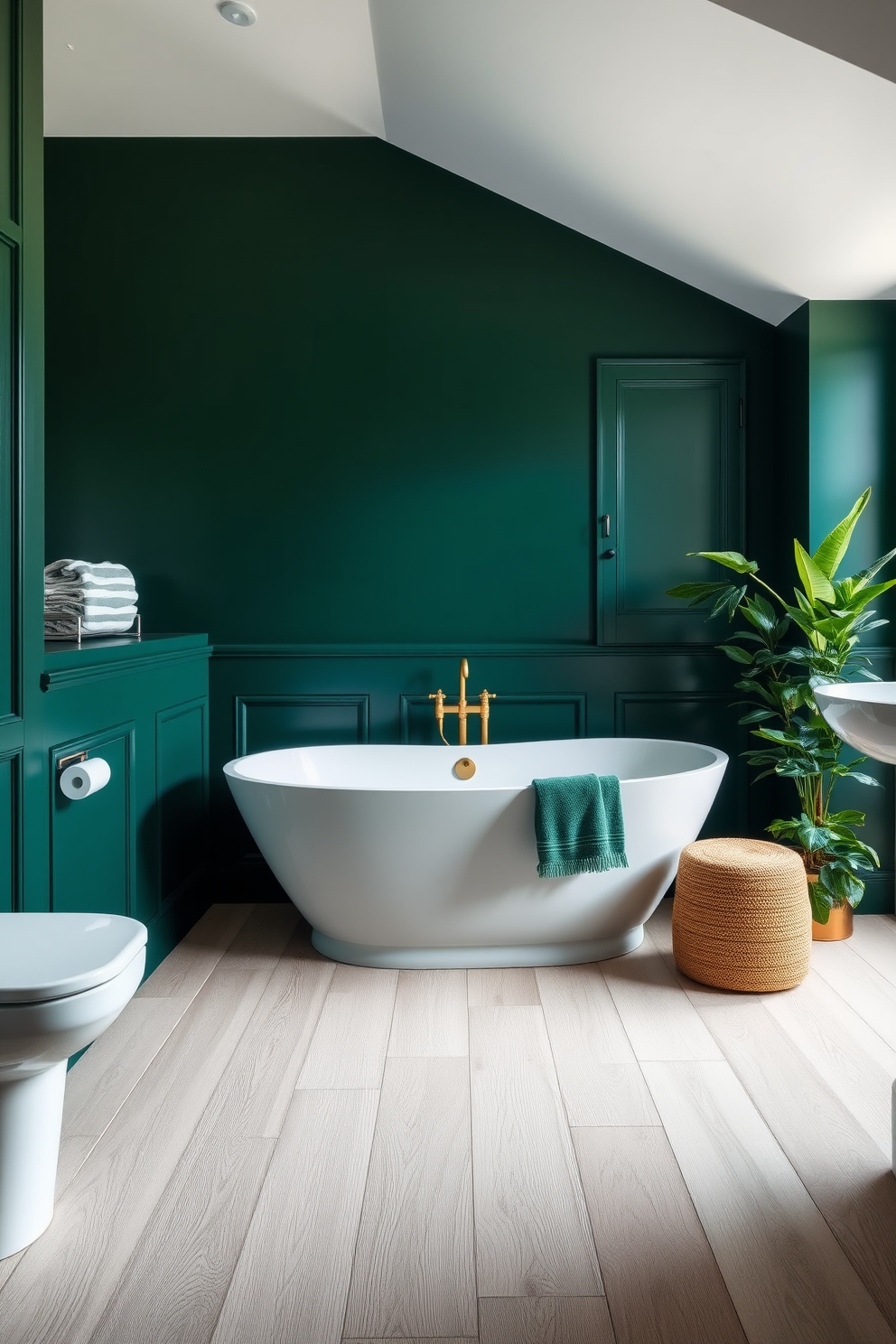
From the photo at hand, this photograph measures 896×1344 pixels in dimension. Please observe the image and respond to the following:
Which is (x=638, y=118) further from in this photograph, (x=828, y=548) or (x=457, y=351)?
(x=828, y=548)

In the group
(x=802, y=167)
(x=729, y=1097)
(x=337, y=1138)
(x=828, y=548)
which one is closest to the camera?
(x=337, y=1138)

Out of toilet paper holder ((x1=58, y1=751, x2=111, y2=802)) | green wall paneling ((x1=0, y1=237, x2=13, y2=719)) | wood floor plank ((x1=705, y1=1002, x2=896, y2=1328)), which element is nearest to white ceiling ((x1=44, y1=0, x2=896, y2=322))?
green wall paneling ((x1=0, y1=237, x2=13, y2=719))

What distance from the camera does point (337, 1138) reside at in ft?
5.95

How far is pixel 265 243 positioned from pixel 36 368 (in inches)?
64.6

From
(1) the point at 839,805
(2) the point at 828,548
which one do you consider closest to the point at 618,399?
(2) the point at 828,548

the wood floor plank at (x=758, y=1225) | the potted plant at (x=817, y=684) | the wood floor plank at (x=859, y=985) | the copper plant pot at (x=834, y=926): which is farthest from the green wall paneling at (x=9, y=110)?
the copper plant pot at (x=834, y=926)

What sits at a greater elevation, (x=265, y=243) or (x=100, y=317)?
(x=265, y=243)

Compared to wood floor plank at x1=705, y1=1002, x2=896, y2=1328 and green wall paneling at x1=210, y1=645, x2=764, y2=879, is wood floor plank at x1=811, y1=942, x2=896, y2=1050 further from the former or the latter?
green wall paneling at x1=210, y1=645, x2=764, y2=879

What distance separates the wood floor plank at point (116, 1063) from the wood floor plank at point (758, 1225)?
3.77 ft

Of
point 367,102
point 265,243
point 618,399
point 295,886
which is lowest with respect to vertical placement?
point 295,886

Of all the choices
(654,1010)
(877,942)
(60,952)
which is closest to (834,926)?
(877,942)

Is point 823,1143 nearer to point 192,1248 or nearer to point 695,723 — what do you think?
point 192,1248

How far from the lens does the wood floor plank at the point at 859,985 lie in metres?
2.35

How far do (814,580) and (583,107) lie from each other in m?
1.55
